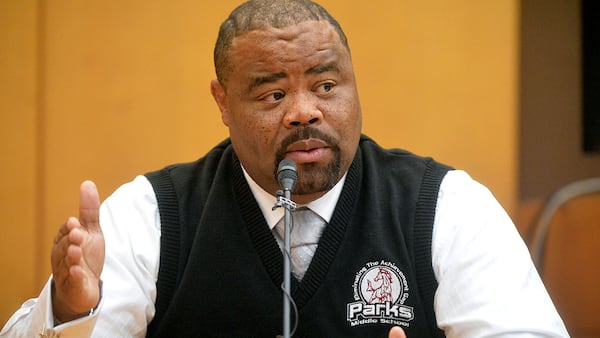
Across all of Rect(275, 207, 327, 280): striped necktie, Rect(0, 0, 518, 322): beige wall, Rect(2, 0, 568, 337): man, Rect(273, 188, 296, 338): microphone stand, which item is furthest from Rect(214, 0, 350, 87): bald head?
Rect(0, 0, 518, 322): beige wall

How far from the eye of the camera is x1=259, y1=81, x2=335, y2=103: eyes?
2.31m

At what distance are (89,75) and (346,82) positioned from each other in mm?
1456

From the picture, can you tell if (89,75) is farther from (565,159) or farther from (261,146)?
(565,159)

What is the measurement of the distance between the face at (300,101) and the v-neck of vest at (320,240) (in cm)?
12

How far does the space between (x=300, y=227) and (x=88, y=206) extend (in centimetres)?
62

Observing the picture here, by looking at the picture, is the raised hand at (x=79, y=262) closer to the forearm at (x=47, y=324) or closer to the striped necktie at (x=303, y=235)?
the forearm at (x=47, y=324)

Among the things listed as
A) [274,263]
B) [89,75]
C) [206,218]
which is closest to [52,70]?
[89,75]

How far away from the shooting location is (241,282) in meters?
2.38

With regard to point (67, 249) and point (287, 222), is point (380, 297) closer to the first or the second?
point (287, 222)

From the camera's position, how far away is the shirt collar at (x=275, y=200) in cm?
243

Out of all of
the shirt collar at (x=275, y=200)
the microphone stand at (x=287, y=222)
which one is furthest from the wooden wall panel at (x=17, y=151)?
the microphone stand at (x=287, y=222)

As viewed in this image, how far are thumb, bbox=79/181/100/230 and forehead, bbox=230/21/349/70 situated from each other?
0.56 meters

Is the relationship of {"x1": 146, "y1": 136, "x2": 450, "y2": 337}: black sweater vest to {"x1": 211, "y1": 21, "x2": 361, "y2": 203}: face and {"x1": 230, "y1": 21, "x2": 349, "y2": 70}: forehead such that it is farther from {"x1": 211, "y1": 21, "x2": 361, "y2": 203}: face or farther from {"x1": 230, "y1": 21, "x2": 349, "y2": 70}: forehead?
{"x1": 230, "y1": 21, "x2": 349, "y2": 70}: forehead

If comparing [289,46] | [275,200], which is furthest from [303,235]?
[289,46]
